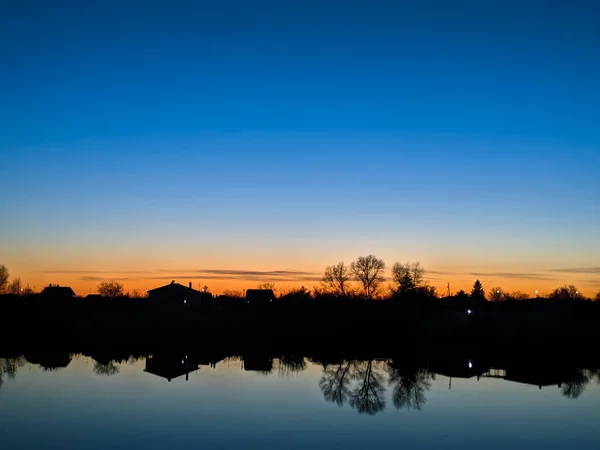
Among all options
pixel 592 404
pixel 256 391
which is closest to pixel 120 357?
pixel 256 391

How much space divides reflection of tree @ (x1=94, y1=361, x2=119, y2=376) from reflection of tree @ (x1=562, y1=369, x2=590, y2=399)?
23891mm

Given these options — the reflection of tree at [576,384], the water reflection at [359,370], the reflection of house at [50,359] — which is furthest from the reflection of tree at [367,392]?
the reflection of house at [50,359]

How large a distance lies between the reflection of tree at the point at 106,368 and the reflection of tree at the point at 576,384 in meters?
23.9

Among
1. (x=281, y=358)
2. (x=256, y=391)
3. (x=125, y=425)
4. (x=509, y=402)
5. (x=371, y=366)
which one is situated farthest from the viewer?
(x=281, y=358)

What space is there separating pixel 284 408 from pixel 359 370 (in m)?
14.1

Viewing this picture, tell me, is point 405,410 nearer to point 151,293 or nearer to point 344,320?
point 344,320

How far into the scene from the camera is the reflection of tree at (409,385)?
81.1ft

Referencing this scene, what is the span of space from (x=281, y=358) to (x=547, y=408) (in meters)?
21.2

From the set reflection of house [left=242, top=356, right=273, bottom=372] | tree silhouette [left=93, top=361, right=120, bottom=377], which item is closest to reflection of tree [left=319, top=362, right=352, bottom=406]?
reflection of house [left=242, top=356, right=273, bottom=372]

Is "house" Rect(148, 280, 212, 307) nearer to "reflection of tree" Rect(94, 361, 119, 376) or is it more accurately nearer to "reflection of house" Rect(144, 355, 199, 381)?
"reflection of house" Rect(144, 355, 199, 381)

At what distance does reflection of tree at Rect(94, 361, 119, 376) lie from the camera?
32.4m

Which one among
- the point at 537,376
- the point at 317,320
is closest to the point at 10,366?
the point at 537,376

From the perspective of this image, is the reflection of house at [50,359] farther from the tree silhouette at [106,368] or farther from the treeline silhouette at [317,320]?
the treeline silhouette at [317,320]

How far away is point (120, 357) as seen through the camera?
39.8 metres
